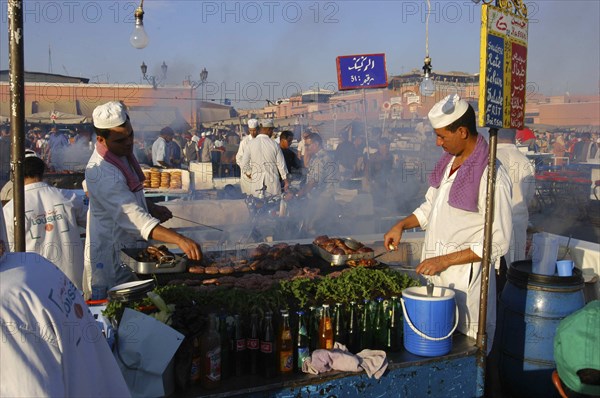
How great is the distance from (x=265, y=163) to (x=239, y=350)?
6.43 metres

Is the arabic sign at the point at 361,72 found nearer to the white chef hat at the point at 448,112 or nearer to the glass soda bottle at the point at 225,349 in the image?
the white chef hat at the point at 448,112

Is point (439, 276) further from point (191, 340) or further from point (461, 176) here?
point (191, 340)

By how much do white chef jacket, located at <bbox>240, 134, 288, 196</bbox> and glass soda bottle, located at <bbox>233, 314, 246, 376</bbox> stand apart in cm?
624

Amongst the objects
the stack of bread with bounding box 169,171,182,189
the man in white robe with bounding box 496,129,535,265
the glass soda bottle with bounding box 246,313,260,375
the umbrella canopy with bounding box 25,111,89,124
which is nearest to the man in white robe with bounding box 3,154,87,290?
the glass soda bottle with bounding box 246,313,260,375

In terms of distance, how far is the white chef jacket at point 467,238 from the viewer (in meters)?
3.74

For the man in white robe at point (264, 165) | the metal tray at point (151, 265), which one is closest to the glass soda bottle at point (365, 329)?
the metal tray at point (151, 265)

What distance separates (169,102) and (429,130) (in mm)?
11276

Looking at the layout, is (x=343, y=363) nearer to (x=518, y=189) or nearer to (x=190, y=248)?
(x=190, y=248)

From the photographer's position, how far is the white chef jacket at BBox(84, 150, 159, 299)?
4.22 metres

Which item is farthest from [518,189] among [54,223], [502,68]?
[54,223]

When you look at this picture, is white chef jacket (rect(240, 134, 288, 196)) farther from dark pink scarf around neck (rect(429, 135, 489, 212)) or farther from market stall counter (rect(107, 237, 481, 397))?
dark pink scarf around neck (rect(429, 135, 489, 212))

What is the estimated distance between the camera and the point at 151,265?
4.42m

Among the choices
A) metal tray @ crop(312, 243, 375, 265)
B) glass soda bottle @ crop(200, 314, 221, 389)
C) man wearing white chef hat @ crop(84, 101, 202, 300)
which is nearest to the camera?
glass soda bottle @ crop(200, 314, 221, 389)

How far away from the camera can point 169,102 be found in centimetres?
2366
